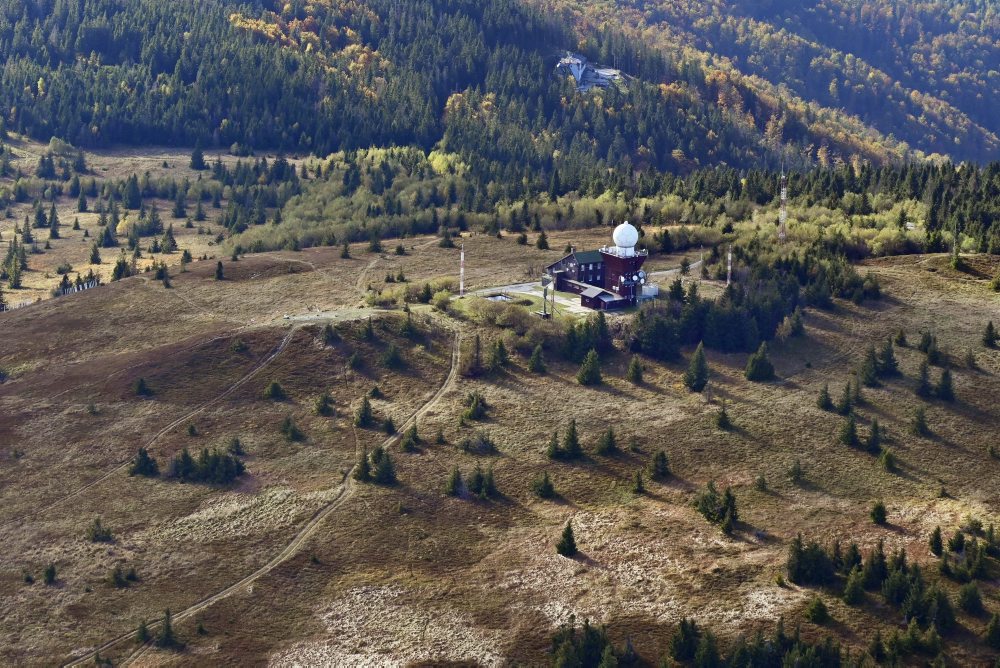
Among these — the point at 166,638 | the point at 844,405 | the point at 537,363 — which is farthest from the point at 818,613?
the point at 537,363

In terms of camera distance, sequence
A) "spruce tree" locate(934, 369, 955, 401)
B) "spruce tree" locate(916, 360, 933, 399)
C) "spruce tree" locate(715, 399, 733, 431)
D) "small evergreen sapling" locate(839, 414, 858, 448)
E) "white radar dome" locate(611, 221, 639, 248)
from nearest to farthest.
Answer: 1. "small evergreen sapling" locate(839, 414, 858, 448)
2. "spruce tree" locate(715, 399, 733, 431)
3. "spruce tree" locate(934, 369, 955, 401)
4. "spruce tree" locate(916, 360, 933, 399)
5. "white radar dome" locate(611, 221, 639, 248)

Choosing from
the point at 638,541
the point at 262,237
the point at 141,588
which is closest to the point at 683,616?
the point at 638,541

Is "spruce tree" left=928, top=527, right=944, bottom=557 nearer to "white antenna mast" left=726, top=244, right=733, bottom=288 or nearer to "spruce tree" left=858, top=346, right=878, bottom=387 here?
"spruce tree" left=858, top=346, right=878, bottom=387

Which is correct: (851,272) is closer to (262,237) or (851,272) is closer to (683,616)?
(683,616)

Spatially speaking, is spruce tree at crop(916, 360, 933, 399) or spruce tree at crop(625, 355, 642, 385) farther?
spruce tree at crop(625, 355, 642, 385)

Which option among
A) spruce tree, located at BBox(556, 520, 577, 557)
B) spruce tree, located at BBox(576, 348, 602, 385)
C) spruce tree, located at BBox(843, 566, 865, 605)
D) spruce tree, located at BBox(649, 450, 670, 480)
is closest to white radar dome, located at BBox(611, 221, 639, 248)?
spruce tree, located at BBox(576, 348, 602, 385)

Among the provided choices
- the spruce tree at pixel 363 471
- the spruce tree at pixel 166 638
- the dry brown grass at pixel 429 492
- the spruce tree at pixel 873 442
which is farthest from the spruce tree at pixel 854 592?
the spruce tree at pixel 166 638

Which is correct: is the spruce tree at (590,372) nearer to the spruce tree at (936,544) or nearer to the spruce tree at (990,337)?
the spruce tree at (990,337)
